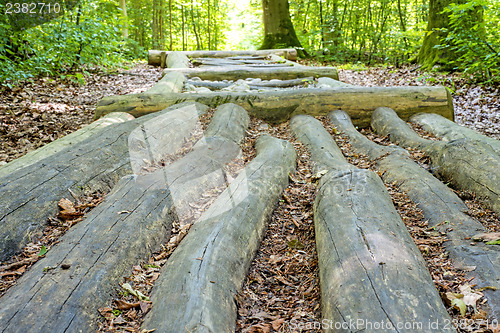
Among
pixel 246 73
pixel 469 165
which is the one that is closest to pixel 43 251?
pixel 469 165

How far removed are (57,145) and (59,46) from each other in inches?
210

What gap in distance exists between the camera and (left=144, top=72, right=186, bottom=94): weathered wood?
5.72m

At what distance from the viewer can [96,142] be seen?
3.32 metres

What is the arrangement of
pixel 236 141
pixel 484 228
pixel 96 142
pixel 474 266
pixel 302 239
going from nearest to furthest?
pixel 474 266 → pixel 484 228 → pixel 302 239 → pixel 96 142 → pixel 236 141

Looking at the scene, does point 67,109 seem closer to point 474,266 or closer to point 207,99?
point 207,99

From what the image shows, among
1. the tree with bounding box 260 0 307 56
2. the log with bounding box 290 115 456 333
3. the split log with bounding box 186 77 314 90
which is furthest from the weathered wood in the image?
the tree with bounding box 260 0 307 56

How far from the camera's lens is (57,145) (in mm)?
3488

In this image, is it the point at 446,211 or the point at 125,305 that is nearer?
the point at 125,305

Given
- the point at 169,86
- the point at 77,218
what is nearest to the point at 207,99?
the point at 169,86

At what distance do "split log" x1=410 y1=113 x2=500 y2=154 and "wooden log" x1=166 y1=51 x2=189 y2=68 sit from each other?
6.32m

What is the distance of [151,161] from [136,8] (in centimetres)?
1952

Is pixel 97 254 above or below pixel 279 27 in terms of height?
below

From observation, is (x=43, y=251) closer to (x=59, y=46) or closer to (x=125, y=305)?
(x=125, y=305)

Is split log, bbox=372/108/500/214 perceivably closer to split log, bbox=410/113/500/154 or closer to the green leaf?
split log, bbox=410/113/500/154
